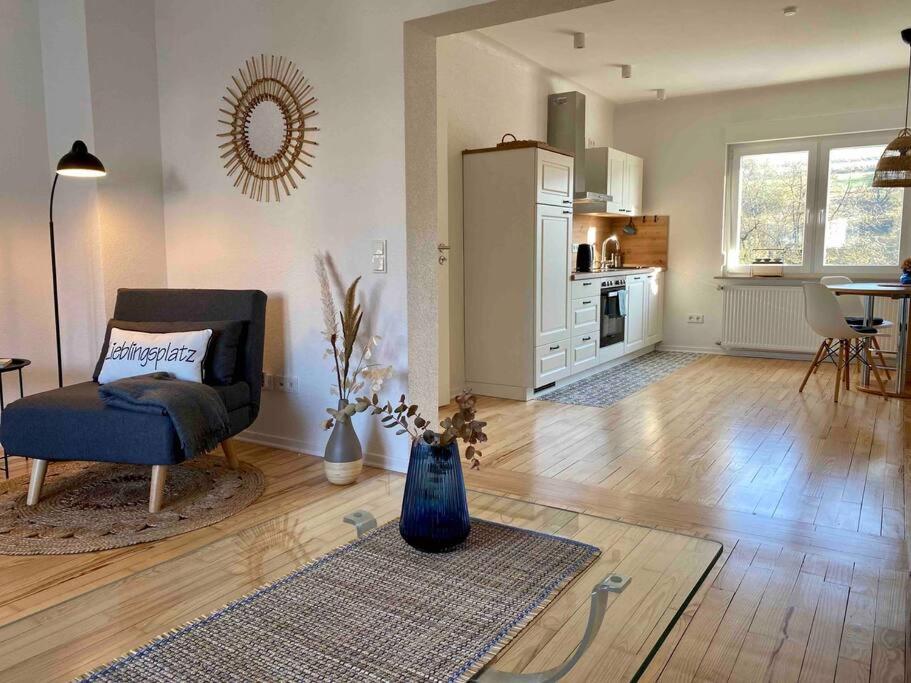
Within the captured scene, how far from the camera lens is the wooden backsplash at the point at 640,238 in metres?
7.09

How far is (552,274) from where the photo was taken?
499 centimetres

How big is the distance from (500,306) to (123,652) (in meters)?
3.96

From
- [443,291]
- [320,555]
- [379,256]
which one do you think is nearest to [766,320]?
[443,291]

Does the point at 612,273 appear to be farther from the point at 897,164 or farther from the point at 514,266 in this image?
the point at 897,164

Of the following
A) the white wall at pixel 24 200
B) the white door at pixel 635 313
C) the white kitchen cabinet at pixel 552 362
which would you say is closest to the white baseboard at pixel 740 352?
the white door at pixel 635 313

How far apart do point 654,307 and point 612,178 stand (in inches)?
55.9

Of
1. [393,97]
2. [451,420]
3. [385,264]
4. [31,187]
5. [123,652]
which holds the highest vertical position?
[393,97]

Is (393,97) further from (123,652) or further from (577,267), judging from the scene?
(577,267)

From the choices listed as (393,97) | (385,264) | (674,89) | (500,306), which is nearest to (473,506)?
(385,264)

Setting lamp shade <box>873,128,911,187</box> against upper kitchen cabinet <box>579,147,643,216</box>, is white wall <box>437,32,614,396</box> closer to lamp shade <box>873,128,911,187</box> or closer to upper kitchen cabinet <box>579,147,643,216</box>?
upper kitchen cabinet <box>579,147,643,216</box>

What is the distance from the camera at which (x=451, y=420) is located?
58.2 inches

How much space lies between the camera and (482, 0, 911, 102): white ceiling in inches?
173

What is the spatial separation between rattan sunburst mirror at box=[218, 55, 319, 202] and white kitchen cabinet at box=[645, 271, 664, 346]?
418 cm

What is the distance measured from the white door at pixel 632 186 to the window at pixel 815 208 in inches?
33.6
